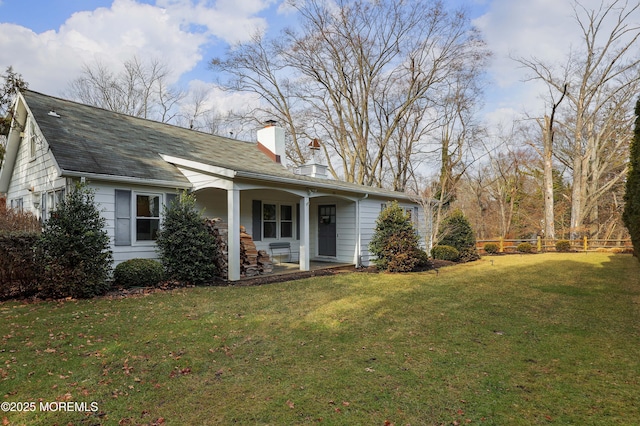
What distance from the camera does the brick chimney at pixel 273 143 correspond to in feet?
52.7

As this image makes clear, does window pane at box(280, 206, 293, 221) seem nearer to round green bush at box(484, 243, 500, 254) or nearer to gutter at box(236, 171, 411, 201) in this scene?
gutter at box(236, 171, 411, 201)

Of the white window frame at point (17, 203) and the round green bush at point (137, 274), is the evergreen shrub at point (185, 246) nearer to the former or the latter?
the round green bush at point (137, 274)

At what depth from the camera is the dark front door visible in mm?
14203

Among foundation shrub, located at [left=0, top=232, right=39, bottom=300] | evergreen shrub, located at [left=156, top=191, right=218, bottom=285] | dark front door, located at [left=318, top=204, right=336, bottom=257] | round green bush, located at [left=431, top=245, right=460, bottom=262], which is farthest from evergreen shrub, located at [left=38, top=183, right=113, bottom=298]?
round green bush, located at [left=431, top=245, right=460, bottom=262]

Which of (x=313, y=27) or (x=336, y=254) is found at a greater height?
(x=313, y=27)

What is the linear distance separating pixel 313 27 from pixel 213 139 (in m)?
12.8

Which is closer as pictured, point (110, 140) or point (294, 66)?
point (110, 140)

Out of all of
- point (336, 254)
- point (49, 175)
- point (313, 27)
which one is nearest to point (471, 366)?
point (336, 254)

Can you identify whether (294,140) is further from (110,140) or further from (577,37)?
(577,37)

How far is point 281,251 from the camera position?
13422 mm

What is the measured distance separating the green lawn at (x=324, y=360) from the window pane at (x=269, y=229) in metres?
5.60

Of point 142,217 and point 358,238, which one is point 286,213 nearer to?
point 358,238

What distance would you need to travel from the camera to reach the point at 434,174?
27.7 m

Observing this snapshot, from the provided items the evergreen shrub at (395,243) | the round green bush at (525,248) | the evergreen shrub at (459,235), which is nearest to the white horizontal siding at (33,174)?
the evergreen shrub at (395,243)
